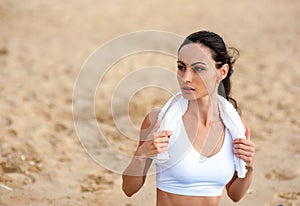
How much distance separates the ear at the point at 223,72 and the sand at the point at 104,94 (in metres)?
1.61

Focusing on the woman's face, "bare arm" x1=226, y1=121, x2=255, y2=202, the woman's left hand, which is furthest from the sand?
the woman's face

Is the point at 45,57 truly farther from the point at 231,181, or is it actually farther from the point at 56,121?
the point at 231,181

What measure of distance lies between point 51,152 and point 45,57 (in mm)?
2790

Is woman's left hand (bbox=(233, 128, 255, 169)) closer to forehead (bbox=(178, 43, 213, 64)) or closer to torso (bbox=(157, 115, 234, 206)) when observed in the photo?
torso (bbox=(157, 115, 234, 206))

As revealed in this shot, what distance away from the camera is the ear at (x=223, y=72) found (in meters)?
2.62

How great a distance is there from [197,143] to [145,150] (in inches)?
14.4

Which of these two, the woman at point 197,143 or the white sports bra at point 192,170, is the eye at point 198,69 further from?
the white sports bra at point 192,170

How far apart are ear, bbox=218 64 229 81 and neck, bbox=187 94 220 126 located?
0.33 ft

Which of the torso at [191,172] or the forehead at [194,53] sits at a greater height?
the forehead at [194,53]

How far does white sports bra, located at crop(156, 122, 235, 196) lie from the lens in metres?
2.51

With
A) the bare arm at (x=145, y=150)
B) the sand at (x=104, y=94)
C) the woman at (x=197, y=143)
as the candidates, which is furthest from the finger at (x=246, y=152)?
the sand at (x=104, y=94)

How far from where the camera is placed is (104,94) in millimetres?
6406

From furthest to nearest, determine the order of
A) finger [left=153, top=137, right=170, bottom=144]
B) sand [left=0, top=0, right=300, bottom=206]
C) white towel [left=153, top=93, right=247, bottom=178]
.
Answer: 1. sand [left=0, top=0, right=300, bottom=206]
2. white towel [left=153, top=93, right=247, bottom=178]
3. finger [left=153, top=137, right=170, bottom=144]

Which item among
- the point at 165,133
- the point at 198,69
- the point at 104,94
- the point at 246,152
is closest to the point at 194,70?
the point at 198,69
